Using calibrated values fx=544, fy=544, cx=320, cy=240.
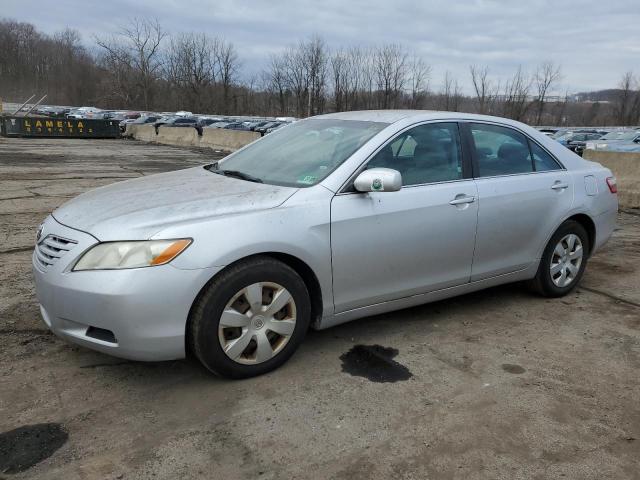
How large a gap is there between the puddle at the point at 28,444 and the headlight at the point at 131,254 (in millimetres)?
797

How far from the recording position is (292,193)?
3.25m

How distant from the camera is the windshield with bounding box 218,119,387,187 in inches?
139

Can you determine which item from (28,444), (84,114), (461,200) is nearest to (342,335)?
(461,200)

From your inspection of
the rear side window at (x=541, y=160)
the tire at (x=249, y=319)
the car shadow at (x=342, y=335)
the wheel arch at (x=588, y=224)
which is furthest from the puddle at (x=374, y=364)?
the wheel arch at (x=588, y=224)

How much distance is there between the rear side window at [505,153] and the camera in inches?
161

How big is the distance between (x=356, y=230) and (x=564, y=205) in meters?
2.10

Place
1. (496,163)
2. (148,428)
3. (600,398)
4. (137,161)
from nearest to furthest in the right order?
(148,428) → (600,398) → (496,163) → (137,161)

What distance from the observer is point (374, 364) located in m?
3.41

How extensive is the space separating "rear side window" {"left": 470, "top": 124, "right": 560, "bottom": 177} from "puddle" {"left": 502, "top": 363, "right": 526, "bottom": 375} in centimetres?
139

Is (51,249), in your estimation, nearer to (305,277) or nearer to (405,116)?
(305,277)

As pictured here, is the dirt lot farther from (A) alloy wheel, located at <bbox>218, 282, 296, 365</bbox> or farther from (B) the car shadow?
(A) alloy wheel, located at <bbox>218, 282, 296, 365</bbox>

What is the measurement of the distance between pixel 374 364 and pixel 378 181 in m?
1.14

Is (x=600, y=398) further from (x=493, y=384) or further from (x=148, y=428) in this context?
(x=148, y=428)

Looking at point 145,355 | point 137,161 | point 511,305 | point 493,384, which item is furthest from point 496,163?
point 137,161
